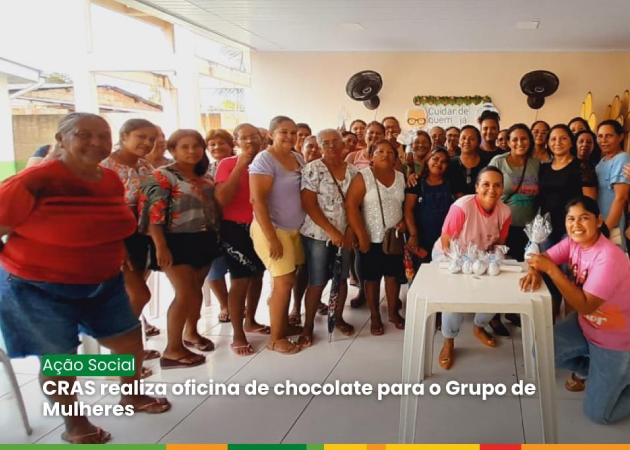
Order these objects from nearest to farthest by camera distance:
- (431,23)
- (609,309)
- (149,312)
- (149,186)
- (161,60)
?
(609,309) < (149,186) < (149,312) < (431,23) < (161,60)

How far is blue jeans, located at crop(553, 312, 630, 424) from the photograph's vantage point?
6.76ft

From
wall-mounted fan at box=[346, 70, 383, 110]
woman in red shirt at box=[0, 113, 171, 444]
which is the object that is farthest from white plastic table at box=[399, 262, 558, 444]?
wall-mounted fan at box=[346, 70, 383, 110]

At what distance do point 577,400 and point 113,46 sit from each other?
720 centimetres

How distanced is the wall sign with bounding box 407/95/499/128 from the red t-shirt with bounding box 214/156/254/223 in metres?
4.73

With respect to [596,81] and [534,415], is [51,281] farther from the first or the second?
[596,81]

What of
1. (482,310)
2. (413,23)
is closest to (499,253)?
(482,310)

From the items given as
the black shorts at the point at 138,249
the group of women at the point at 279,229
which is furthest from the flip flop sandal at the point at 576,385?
the black shorts at the point at 138,249

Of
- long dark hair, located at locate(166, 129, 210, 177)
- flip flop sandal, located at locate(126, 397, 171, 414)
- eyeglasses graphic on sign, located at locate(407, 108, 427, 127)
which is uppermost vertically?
eyeglasses graphic on sign, located at locate(407, 108, 427, 127)

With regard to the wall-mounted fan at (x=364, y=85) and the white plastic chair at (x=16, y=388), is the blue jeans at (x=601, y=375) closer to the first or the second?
the white plastic chair at (x=16, y=388)

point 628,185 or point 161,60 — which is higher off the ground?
point 161,60

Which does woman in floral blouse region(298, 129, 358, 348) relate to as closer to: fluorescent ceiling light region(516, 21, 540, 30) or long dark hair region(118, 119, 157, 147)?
long dark hair region(118, 119, 157, 147)

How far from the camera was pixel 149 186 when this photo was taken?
248 centimetres

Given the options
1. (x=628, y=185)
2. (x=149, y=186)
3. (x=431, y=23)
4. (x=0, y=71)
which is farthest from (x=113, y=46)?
(x=628, y=185)

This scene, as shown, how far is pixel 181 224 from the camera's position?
8.43ft
